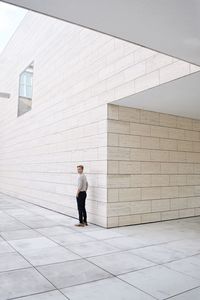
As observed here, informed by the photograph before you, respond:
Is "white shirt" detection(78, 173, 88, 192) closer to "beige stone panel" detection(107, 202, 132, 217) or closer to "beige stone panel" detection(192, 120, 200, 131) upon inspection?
"beige stone panel" detection(107, 202, 132, 217)

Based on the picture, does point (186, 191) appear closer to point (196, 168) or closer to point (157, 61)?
point (196, 168)

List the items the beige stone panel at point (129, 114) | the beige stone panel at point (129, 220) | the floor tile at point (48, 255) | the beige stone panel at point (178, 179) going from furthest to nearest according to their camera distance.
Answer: the beige stone panel at point (178, 179) < the beige stone panel at point (129, 114) < the beige stone panel at point (129, 220) < the floor tile at point (48, 255)

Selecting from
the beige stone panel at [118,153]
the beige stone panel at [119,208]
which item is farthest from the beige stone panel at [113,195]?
the beige stone panel at [118,153]

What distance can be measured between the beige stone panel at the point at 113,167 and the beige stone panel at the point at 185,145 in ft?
8.28

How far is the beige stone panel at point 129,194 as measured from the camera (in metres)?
7.53

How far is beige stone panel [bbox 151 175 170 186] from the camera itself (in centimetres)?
817

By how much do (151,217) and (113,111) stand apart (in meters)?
3.21

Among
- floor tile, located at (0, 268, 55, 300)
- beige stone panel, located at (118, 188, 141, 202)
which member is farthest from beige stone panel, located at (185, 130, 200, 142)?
floor tile, located at (0, 268, 55, 300)

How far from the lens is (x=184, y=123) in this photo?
29.7 ft

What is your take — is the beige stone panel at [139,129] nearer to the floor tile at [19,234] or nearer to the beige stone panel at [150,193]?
the beige stone panel at [150,193]

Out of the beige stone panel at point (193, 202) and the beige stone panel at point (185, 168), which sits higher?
the beige stone panel at point (185, 168)

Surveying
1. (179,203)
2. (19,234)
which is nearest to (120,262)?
(19,234)

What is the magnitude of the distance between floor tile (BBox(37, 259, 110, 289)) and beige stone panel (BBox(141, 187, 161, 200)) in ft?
12.3

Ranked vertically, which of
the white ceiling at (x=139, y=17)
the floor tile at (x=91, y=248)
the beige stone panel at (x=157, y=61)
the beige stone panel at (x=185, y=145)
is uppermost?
the beige stone panel at (x=157, y=61)
